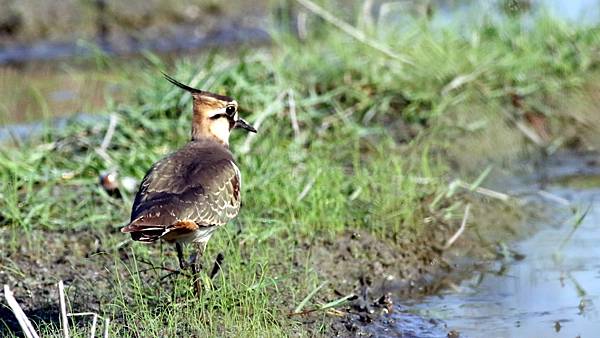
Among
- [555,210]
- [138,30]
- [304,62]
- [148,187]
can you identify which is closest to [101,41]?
[138,30]


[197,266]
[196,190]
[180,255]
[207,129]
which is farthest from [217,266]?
[207,129]

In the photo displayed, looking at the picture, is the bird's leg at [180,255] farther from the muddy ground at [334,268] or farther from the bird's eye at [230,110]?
the bird's eye at [230,110]

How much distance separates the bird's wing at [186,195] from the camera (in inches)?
191

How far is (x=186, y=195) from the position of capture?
5102 millimetres

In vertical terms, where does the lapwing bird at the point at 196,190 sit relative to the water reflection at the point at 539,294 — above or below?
above

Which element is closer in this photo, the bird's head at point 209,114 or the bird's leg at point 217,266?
the bird's leg at point 217,266

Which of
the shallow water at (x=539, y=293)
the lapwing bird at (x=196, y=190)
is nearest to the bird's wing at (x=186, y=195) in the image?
the lapwing bird at (x=196, y=190)

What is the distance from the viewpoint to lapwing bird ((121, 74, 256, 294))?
488 centimetres

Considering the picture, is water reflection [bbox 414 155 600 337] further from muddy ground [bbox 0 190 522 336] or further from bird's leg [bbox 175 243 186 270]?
bird's leg [bbox 175 243 186 270]

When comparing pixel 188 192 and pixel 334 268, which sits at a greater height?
pixel 188 192

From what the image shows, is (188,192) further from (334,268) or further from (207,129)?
(334,268)

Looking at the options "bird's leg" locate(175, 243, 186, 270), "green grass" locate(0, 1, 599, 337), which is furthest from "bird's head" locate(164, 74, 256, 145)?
"bird's leg" locate(175, 243, 186, 270)

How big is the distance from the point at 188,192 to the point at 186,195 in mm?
34

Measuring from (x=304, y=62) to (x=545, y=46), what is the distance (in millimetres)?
1857
